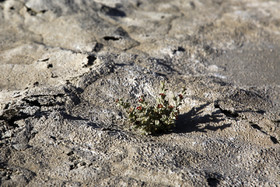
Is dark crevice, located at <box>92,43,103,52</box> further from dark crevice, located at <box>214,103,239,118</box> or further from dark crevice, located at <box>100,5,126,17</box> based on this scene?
dark crevice, located at <box>214,103,239,118</box>

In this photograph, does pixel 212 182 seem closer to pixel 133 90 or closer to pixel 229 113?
pixel 229 113

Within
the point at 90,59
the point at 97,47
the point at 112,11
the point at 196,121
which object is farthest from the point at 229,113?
the point at 112,11

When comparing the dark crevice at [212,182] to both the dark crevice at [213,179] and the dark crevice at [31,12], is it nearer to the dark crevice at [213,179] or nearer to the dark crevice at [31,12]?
the dark crevice at [213,179]

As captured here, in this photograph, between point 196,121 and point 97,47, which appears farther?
→ point 97,47

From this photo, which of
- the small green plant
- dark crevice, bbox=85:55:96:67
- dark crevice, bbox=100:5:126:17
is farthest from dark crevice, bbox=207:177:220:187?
dark crevice, bbox=100:5:126:17

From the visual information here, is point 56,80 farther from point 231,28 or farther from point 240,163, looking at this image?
point 231,28

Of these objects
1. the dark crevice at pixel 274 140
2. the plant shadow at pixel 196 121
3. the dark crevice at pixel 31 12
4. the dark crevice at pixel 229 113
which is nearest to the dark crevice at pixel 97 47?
the dark crevice at pixel 31 12
